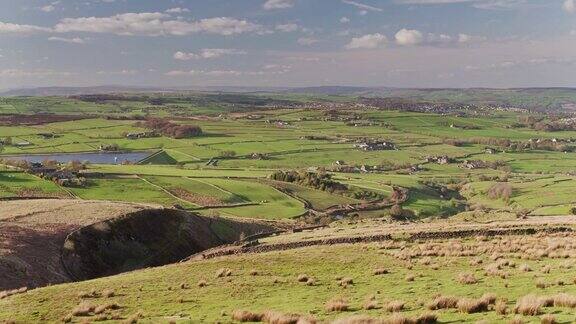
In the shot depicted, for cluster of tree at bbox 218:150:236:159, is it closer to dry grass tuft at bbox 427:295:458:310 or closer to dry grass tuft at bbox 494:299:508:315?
dry grass tuft at bbox 427:295:458:310

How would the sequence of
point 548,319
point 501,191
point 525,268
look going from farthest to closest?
point 501,191 < point 525,268 < point 548,319

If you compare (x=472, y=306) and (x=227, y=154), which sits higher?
(x=472, y=306)

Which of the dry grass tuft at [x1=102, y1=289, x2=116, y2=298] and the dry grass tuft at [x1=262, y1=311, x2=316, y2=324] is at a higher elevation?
the dry grass tuft at [x1=262, y1=311, x2=316, y2=324]

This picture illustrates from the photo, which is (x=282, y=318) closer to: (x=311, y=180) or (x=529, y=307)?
(x=529, y=307)

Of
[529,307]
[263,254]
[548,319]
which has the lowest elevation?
[263,254]

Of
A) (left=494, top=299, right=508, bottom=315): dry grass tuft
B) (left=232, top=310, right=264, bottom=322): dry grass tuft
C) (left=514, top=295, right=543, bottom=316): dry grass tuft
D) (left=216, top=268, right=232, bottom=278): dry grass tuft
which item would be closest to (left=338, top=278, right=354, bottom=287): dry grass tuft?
(left=216, top=268, right=232, bottom=278): dry grass tuft

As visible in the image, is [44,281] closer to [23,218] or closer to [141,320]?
[23,218]

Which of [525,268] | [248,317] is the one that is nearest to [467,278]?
[525,268]

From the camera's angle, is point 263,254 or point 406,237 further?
point 406,237

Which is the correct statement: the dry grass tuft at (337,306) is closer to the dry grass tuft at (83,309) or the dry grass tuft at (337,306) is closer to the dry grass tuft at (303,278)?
the dry grass tuft at (303,278)
